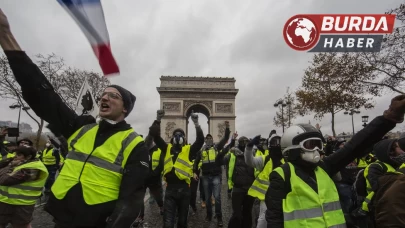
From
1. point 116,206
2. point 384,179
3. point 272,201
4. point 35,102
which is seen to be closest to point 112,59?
point 35,102

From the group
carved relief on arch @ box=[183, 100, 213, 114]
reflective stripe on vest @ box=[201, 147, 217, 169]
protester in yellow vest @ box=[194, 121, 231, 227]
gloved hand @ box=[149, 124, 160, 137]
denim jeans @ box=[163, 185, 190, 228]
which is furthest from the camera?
carved relief on arch @ box=[183, 100, 213, 114]

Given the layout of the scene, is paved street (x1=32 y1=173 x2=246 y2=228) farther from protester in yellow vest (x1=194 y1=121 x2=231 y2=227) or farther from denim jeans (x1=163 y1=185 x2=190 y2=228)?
denim jeans (x1=163 y1=185 x2=190 y2=228)

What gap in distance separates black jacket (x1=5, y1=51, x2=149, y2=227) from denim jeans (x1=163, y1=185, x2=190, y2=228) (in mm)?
3046

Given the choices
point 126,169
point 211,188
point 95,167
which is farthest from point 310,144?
point 211,188

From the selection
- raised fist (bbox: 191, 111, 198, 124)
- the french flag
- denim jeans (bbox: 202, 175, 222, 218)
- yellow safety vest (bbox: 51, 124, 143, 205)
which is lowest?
denim jeans (bbox: 202, 175, 222, 218)

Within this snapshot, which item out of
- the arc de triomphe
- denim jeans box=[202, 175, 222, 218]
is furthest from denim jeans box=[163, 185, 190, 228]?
the arc de triomphe

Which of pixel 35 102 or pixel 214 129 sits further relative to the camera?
pixel 214 129

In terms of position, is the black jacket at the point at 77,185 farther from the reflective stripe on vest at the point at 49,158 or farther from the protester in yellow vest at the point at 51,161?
the reflective stripe on vest at the point at 49,158

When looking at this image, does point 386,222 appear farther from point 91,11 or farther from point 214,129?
point 214,129

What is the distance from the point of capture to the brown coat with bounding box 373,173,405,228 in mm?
1724

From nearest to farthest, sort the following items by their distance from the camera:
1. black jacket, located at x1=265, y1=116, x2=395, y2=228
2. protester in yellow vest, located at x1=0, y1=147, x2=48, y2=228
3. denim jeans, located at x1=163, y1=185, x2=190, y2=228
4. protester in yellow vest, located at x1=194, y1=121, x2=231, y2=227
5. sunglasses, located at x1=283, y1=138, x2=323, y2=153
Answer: black jacket, located at x1=265, y1=116, x2=395, y2=228 → sunglasses, located at x1=283, y1=138, x2=323, y2=153 → protester in yellow vest, located at x1=0, y1=147, x2=48, y2=228 → denim jeans, located at x1=163, y1=185, x2=190, y2=228 → protester in yellow vest, located at x1=194, y1=121, x2=231, y2=227

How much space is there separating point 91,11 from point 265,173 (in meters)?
3.31

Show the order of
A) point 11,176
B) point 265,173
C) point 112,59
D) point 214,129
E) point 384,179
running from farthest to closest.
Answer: point 214,129 < point 265,173 < point 11,176 < point 112,59 < point 384,179

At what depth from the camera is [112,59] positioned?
85.6 inches
